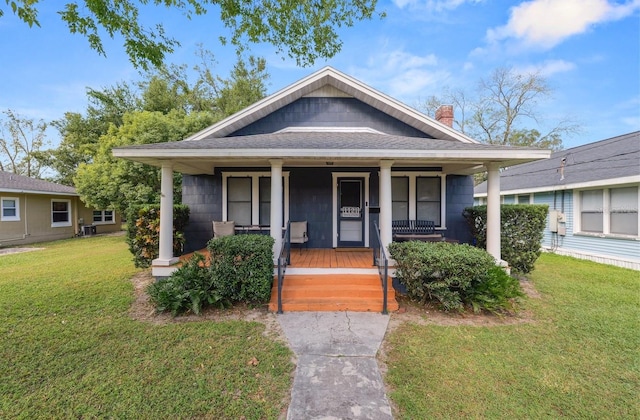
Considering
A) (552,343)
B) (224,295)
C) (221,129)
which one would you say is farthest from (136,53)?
(552,343)

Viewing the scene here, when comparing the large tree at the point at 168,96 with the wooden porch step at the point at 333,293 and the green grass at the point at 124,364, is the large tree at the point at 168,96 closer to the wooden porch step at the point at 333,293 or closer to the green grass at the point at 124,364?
the green grass at the point at 124,364

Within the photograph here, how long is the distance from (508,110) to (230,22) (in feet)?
→ 85.9

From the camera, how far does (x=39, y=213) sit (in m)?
14.3

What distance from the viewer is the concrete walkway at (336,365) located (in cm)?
264

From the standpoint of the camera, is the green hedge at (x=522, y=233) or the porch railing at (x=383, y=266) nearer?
the porch railing at (x=383, y=266)

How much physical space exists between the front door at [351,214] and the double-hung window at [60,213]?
1649 cm

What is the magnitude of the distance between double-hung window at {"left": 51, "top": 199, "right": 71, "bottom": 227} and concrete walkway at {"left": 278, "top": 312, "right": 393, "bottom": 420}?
17.2m

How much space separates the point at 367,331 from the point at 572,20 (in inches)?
636

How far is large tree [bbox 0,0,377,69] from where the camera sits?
4465 millimetres

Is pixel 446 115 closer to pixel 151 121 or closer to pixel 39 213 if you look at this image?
pixel 151 121

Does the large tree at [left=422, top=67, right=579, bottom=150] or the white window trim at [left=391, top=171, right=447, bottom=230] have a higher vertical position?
the large tree at [left=422, top=67, right=579, bottom=150]

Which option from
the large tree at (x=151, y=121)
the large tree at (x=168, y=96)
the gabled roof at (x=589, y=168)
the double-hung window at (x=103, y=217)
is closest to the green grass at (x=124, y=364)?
the large tree at (x=151, y=121)

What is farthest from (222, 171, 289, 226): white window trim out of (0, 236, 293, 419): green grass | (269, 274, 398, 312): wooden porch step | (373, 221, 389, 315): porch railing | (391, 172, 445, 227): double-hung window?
(0, 236, 293, 419): green grass

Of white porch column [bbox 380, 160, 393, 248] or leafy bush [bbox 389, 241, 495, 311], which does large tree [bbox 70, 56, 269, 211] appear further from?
leafy bush [bbox 389, 241, 495, 311]
